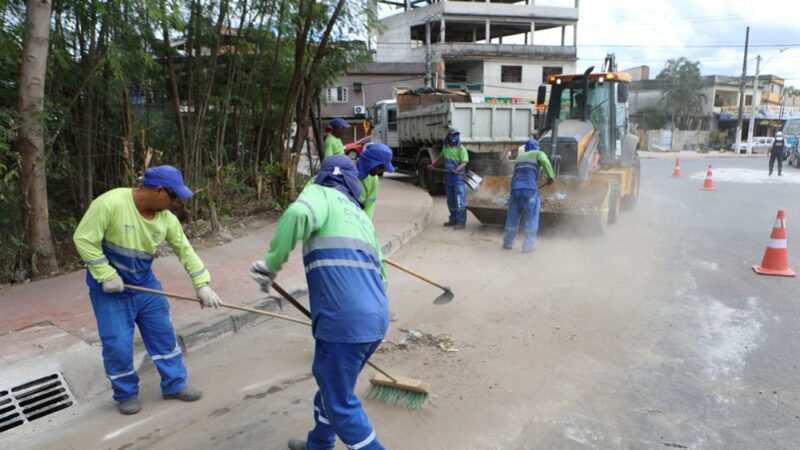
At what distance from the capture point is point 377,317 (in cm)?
241

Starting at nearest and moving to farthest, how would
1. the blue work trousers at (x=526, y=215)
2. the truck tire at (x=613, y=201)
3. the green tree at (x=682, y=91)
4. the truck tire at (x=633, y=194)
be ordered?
the blue work trousers at (x=526, y=215) < the truck tire at (x=613, y=201) < the truck tire at (x=633, y=194) < the green tree at (x=682, y=91)

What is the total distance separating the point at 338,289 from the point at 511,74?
1425 inches

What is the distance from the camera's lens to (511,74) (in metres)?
36.2

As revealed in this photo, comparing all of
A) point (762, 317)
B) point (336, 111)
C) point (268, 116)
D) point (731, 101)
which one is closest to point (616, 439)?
point (762, 317)

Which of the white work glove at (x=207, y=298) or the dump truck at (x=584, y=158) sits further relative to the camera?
the dump truck at (x=584, y=158)

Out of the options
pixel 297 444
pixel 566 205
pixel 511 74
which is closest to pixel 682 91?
pixel 511 74

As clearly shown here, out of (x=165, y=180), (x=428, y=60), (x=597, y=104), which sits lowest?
(x=165, y=180)

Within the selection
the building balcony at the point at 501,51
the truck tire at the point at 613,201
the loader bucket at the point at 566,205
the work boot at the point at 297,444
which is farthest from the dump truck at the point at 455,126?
the building balcony at the point at 501,51

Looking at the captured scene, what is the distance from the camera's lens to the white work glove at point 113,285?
9.98 ft

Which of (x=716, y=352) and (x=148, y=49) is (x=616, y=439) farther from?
(x=148, y=49)

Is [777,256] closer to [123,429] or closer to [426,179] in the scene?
[123,429]

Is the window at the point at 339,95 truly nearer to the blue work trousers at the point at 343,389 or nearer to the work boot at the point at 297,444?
the work boot at the point at 297,444

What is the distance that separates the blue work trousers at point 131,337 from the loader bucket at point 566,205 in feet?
19.8

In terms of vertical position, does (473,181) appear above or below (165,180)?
below
